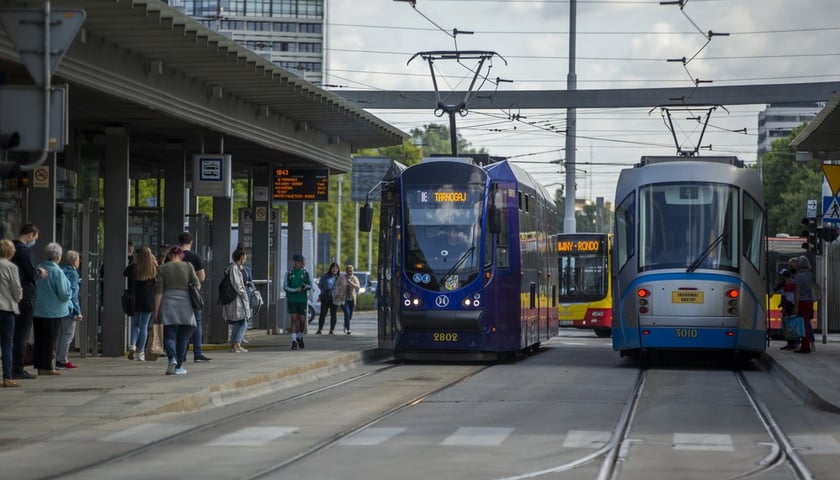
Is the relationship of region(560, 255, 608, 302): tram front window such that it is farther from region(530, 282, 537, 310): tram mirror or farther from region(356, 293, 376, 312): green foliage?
region(356, 293, 376, 312): green foliage

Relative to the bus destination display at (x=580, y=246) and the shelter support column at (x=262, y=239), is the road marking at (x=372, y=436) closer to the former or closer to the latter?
the shelter support column at (x=262, y=239)

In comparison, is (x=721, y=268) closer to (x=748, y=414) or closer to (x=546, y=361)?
(x=546, y=361)

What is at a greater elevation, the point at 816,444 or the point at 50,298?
the point at 50,298

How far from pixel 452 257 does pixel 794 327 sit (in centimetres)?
713

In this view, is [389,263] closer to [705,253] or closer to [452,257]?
[452,257]

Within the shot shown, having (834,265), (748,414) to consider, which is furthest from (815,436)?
(834,265)

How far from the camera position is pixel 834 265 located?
137 feet

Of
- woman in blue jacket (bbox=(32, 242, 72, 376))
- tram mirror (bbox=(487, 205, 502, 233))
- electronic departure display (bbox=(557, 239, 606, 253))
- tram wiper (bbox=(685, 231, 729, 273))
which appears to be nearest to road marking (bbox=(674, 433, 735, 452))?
woman in blue jacket (bbox=(32, 242, 72, 376))

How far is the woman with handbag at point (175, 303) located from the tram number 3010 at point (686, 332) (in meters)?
7.61

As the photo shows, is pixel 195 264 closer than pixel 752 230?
Yes

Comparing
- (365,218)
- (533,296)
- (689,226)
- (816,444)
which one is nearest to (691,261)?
(689,226)

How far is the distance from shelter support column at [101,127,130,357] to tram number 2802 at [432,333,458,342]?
5.21 m

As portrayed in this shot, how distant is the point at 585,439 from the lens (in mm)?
13164

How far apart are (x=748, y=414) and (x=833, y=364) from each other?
8237mm
